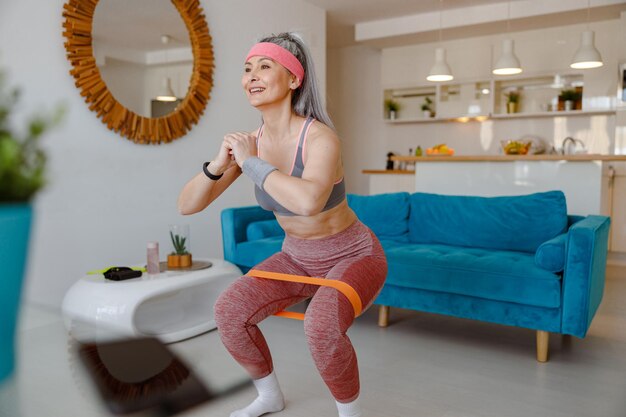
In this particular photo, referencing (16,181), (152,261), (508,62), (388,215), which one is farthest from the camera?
(508,62)

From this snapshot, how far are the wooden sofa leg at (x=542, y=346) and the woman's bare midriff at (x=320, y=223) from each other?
133 cm

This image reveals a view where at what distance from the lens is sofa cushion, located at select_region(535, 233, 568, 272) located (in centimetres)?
263

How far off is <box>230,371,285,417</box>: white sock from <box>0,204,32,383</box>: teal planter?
1.72 meters

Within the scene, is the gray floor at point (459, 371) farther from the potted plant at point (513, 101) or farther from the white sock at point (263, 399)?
the potted plant at point (513, 101)

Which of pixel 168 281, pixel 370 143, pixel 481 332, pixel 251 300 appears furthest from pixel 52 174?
pixel 370 143

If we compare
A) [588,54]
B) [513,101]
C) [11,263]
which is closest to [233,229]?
[11,263]

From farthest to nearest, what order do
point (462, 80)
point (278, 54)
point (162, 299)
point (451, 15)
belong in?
point (462, 80) → point (451, 15) → point (162, 299) → point (278, 54)

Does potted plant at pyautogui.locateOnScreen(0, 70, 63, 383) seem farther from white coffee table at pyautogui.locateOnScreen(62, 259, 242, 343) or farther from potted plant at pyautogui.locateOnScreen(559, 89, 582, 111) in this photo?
potted plant at pyautogui.locateOnScreen(559, 89, 582, 111)

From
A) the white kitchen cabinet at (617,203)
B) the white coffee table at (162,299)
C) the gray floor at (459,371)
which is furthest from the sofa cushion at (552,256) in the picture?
the white kitchen cabinet at (617,203)

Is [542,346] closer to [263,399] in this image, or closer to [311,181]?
[263,399]

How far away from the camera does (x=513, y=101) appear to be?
261 inches

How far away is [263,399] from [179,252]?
4.64ft

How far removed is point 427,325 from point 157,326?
1584 millimetres

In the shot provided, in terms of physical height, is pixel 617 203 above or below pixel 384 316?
above
